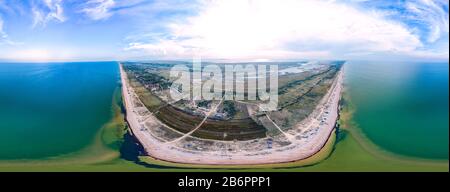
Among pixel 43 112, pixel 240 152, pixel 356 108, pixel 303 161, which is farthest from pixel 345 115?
pixel 43 112

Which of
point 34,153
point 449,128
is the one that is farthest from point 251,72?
point 34,153

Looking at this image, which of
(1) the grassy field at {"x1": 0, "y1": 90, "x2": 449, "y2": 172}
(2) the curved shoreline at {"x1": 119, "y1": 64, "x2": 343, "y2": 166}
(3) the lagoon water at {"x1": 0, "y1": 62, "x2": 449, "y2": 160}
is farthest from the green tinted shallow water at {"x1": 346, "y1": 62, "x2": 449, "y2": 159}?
(2) the curved shoreline at {"x1": 119, "y1": 64, "x2": 343, "y2": 166}

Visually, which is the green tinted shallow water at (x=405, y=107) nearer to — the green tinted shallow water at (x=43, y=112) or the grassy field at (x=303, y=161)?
the grassy field at (x=303, y=161)

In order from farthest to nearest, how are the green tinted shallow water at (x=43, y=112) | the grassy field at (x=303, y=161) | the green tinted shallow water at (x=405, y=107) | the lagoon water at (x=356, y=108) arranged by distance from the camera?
the green tinted shallow water at (x=43, y=112) < the lagoon water at (x=356, y=108) < the green tinted shallow water at (x=405, y=107) < the grassy field at (x=303, y=161)

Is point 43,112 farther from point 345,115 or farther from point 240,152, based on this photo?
point 345,115

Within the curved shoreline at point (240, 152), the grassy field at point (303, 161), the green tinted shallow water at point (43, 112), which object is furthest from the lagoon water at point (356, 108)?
the curved shoreline at point (240, 152)

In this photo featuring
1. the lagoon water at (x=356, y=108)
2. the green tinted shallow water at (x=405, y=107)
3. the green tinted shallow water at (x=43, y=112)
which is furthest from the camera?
the green tinted shallow water at (x=43, y=112)
